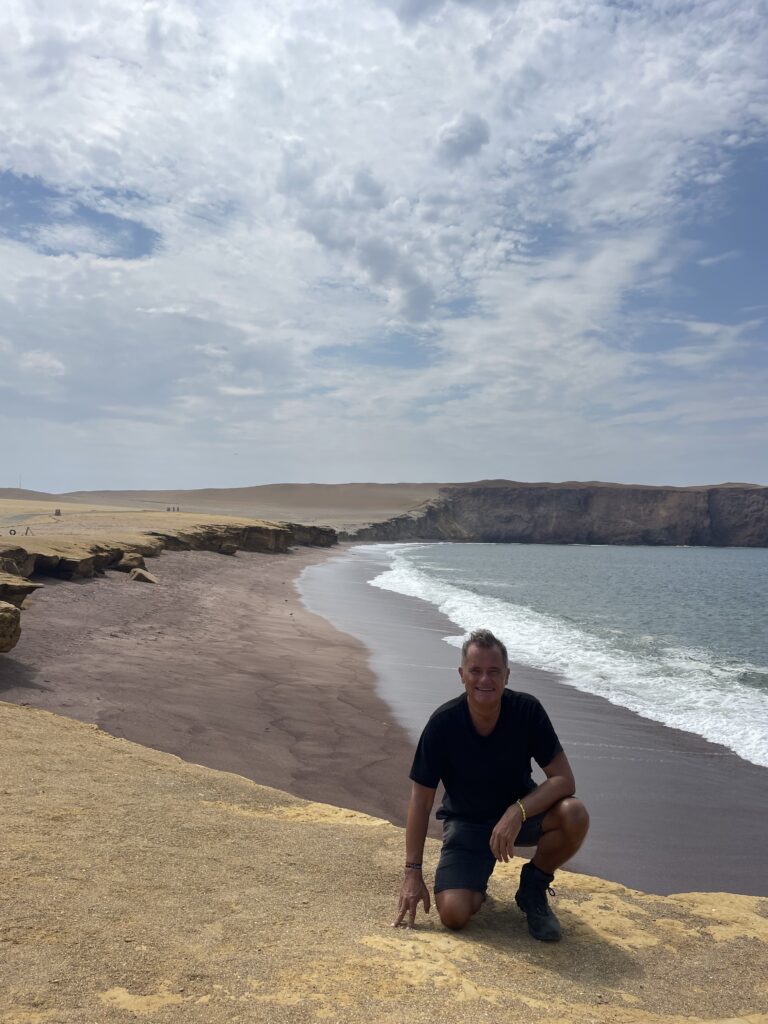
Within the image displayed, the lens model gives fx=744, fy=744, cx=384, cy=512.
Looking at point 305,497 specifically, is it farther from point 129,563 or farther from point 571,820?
point 571,820

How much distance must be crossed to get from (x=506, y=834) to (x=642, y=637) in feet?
46.3

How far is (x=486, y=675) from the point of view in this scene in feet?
11.5

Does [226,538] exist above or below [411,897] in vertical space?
above

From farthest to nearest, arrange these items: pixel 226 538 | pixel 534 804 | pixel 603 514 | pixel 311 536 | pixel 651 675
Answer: pixel 603 514 → pixel 311 536 → pixel 226 538 → pixel 651 675 → pixel 534 804

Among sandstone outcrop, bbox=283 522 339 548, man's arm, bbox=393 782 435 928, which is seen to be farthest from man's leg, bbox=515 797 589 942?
sandstone outcrop, bbox=283 522 339 548

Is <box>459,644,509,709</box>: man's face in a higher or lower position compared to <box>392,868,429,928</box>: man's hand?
higher

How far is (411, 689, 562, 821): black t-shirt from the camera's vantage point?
358 cm

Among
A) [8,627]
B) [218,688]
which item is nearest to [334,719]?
[218,688]

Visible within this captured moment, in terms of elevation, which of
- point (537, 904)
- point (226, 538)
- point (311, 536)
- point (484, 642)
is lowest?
point (311, 536)

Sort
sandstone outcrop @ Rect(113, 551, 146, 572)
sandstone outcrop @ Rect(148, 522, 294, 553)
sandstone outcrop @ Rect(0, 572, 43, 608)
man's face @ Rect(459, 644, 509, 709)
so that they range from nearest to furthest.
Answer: man's face @ Rect(459, 644, 509, 709)
sandstone outcrop @ Rect(0, 572, 43, 608)
sandstone outcrop @ Rect(113, 551, 146, 572)
sandstone outcrop @ Rect(148, 522, 294, 553)

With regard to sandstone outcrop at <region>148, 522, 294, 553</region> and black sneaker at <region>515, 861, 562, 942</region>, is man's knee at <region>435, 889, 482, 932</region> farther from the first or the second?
sandstone outcrop at <region>148, 522, 294, 553</region>

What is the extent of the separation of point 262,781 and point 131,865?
2.63m

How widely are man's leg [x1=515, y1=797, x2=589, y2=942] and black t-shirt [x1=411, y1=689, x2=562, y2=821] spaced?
8.0 inches

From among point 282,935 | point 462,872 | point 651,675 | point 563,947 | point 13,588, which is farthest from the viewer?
point 651,675
